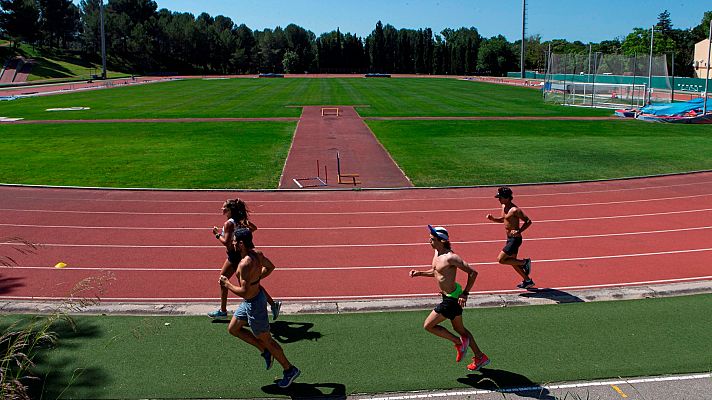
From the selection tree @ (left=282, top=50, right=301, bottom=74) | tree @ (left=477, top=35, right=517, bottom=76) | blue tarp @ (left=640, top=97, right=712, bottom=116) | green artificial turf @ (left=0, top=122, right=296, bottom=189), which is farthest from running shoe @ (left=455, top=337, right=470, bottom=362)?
tree @ (left=477, top=35, right=517, bottom=76)

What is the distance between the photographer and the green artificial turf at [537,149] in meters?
20.5

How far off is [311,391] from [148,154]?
2035 cm

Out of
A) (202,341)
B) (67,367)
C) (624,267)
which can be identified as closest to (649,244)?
(624,267)

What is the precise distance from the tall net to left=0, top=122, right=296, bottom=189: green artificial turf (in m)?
27.0

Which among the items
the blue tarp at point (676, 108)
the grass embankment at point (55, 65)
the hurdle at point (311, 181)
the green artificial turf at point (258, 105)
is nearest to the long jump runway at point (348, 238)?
the hurdle at point (311, 181)

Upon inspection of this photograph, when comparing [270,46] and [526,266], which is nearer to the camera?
[526,266]

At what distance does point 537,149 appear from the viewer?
2625cm

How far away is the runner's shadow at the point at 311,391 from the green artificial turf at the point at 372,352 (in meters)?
0.02

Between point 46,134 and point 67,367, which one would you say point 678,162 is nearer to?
point 67,367

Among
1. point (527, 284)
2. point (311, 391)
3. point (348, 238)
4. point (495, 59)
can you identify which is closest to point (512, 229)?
point (527, 284)

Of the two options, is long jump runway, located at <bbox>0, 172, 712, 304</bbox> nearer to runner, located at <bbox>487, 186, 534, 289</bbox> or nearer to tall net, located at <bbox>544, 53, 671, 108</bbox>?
runner, located at <bbox>487, 186, 534, 289</bbox>

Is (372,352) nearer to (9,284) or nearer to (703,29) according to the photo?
(9,284)

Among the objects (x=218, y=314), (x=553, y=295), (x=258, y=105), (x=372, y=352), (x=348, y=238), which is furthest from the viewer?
(x=258, y=105)

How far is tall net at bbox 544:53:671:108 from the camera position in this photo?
153 ft
